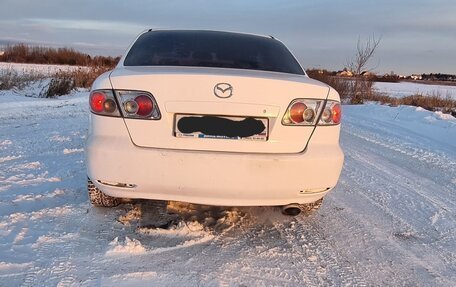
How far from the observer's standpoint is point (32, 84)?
15.8 metres

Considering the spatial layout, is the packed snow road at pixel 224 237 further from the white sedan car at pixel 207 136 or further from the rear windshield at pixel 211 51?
the rear windshield at pixel 211 51

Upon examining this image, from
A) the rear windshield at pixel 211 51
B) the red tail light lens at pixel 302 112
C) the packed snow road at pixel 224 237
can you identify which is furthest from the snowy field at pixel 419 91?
the red tail light lens at pixel 302 112

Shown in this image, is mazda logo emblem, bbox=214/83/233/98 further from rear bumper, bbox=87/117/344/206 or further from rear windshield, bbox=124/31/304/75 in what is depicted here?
rear windshield, bbox=124/31/304/75

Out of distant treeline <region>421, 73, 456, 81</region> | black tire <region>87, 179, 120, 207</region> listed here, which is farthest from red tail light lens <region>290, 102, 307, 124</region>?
distant treeline <region>421, 73, 456, 81</region>

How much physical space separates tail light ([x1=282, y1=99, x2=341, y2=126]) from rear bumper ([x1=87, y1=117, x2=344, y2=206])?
0.10 m

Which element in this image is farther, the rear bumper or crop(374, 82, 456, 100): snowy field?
crop(374, 82, 456, 100): snowy field

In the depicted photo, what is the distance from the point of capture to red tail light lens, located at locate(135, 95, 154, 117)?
2943 mm

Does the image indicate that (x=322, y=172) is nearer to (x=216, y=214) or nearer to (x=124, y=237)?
(x=216, y=214)

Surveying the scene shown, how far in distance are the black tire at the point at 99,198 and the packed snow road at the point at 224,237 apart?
0.12 meters

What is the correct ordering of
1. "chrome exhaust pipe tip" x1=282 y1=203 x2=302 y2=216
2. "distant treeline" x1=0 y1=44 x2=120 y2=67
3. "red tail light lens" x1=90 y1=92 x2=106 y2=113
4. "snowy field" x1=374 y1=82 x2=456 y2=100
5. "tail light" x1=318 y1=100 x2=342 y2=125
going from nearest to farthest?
"red tail light lens" x1=90 y1=92 x2=106 y2=113
"tail light" x1=318 y1=100 x2=342 y2=125
"chrome exhaust pipe tip" x1=282 y1=203 x2=302 y2=216
"snowy field" x1=374 y1=82 x2=456 y2=100
"distant treeline" x1=0 y1=44 x2=120 y2=67


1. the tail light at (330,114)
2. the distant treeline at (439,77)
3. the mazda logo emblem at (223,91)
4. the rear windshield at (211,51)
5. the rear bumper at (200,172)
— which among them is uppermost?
the rear windshield at (211,51)

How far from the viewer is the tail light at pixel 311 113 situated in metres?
3.04

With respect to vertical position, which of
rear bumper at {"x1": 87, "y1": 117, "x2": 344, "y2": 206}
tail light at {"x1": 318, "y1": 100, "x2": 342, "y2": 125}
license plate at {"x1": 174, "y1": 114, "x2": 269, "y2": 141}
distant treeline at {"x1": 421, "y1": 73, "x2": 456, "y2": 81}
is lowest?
distant treeline at {"x1": 421, "y1": 73, "x2": 456, "y2": 81}

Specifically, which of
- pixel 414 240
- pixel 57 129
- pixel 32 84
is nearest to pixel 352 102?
pixel 32 84
